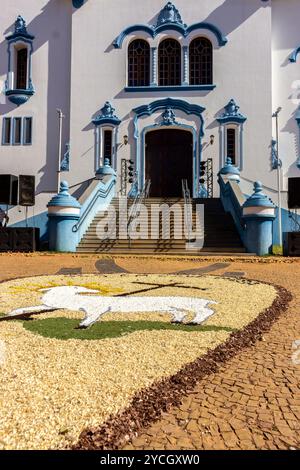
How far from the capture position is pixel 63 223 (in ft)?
43.6

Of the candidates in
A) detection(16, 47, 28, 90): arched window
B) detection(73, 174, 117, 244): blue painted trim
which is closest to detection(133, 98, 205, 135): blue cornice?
detection(73, 174, 117, 244): blue painted trim

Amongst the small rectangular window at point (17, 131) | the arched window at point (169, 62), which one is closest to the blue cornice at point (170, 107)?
the arched window at point (169, 62)

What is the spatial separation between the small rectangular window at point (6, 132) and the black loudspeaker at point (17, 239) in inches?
373

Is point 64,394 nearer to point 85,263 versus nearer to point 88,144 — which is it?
point 85,263

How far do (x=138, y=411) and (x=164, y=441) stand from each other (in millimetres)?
276

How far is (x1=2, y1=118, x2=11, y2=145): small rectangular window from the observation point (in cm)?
2094

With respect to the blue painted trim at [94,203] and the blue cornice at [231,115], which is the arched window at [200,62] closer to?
the blue cornice at [231,115]

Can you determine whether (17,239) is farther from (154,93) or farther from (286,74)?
(286,74)

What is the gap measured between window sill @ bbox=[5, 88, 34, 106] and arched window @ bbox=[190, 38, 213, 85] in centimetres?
867

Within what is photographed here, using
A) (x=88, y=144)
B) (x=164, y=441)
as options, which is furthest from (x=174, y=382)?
(x=88, y=144)

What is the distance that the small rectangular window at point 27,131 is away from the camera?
20.8 metres

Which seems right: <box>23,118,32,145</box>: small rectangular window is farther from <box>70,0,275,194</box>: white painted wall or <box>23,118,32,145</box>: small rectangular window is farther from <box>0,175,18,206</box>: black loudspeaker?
<box>0,175,18,206</box>: black loudspeaker

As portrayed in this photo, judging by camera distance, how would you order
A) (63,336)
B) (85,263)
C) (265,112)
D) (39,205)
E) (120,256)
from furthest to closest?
(265,112), (39,205), (120,256), (85,263), (63,336)

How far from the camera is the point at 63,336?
11.3ft
